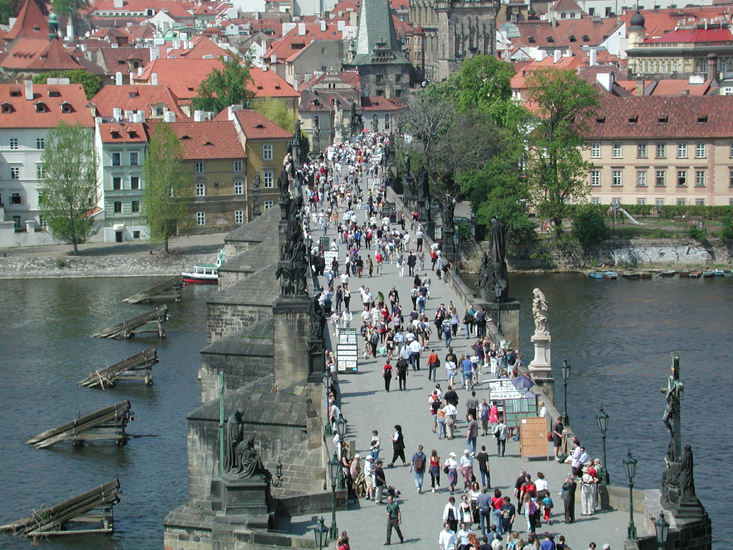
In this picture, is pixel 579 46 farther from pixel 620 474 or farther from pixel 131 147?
pixel 620 474

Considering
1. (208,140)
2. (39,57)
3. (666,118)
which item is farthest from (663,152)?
(39,57)

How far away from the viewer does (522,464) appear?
31.3 m

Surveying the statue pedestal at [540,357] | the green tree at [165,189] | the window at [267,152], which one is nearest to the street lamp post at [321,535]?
the statue pedestal at [540,357]

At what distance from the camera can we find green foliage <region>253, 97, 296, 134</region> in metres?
124

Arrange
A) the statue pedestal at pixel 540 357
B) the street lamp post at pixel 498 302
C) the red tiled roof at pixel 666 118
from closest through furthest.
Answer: the statue pedestal at pixel 540 357 → the street lamp post at pixel 498 302 → the red tiled roof at pixel 666 118

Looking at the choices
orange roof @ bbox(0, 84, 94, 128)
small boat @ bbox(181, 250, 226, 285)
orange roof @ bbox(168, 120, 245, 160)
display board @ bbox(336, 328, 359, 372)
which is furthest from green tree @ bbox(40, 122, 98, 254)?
display board @ bbox(336, 328, 359, 372)

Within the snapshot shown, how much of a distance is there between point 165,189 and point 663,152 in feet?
118

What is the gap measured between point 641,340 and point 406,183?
16341 mm

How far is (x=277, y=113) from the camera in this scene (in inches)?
4931

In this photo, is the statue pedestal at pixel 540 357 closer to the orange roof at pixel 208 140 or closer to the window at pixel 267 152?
the orange roof at pixel 208 140

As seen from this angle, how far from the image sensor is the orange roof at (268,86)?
135375mm

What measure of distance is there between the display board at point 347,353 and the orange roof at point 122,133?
63.9 metres

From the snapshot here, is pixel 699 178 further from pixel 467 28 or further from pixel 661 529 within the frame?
pixel 661 529

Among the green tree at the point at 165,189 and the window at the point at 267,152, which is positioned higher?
the window at the point at 267,152
